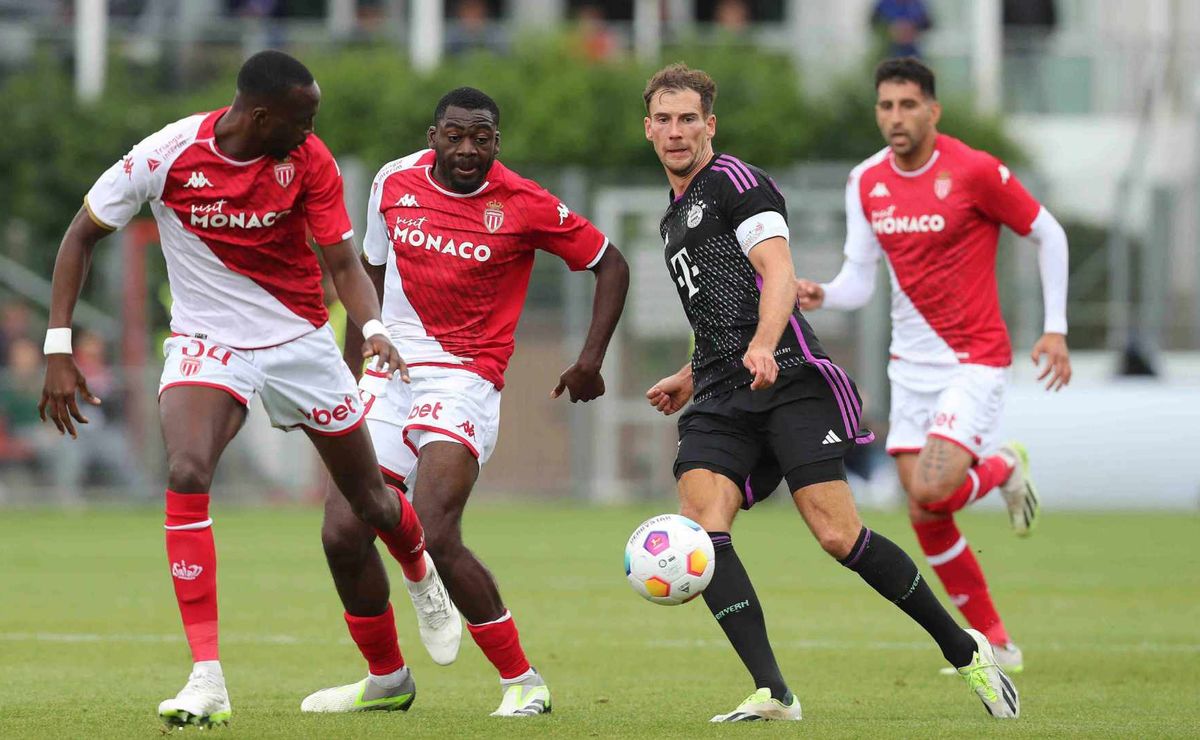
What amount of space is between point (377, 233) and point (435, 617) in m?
1.65

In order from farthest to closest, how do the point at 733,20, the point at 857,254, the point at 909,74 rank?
the point at 733,20 → the point at 857,254 → the point at 909,74

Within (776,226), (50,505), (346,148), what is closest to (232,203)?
(776,226)

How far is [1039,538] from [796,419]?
10.7 meters

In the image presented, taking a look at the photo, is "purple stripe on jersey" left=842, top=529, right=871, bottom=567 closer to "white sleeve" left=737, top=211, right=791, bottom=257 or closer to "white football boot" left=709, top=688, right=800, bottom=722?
"white football boot" left=709, top=688, right=800, bottom=722

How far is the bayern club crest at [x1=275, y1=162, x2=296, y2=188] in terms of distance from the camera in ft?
23.4

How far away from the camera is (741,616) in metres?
7.39

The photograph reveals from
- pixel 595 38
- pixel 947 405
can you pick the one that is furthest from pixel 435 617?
pixel 595 38

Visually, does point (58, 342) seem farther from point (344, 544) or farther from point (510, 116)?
point (510, 116)

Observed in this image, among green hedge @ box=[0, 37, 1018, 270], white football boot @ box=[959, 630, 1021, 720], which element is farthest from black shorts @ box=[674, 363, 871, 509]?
green hedge @ box=[0, 37, 1018, 270]

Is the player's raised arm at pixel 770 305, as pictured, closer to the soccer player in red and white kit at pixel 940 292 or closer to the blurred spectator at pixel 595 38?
the soccer player in red and white kit at pixel 940 292

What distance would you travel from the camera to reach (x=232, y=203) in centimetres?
710

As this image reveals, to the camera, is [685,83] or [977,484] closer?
[685,83]

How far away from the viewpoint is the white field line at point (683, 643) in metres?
10.3

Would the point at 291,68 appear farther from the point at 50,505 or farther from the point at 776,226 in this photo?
the point at 50,505
